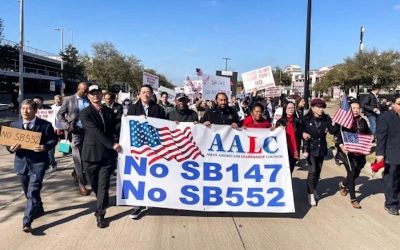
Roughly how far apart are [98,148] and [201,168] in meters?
1.47

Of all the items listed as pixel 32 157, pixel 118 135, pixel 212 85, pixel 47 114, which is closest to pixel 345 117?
pixel 118 135

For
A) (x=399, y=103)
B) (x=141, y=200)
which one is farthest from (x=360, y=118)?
(x=141, y=200)

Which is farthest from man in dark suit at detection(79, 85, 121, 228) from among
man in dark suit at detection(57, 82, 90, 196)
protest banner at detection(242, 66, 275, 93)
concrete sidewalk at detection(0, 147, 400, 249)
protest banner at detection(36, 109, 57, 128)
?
protest banner at detection(242, 66, 275, 93)

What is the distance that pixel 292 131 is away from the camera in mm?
7746

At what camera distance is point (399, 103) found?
703 centimetres

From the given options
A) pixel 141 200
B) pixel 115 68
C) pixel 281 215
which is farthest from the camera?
pixel 115 68

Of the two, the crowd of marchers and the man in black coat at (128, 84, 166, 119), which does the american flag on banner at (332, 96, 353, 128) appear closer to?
the crowd of marchers

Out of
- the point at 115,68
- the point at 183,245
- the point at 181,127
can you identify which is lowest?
the point at 183,245

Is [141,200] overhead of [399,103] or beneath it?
beneath

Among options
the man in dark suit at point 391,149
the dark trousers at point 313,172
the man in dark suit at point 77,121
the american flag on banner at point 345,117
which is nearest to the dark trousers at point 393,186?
the man in dark suit at point 391,149

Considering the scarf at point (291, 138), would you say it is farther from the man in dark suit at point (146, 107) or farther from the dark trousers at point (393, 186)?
A: the man in dark suit at point (146, 107)

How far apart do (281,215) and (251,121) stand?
60.4 inches

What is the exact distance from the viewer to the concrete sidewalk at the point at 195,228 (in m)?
5.39

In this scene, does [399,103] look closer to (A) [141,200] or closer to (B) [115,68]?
(A) [141,200]
